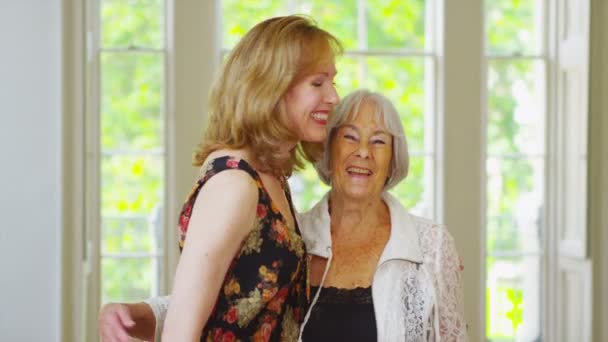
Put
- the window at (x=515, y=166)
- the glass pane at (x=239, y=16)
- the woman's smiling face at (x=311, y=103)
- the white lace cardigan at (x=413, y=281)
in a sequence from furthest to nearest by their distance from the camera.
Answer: the window at (x=515, y=166)
the glass pane at (x=239, y=16)
the white lace cardigan at (x=413, y=281)
the woman's smiling face at (x=311, y=103)

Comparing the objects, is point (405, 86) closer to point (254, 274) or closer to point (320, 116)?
point (320, 116)

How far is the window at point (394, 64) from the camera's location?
5.04 m

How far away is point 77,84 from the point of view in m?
4.02

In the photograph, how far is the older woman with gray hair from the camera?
2.44 meters

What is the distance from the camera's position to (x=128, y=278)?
4.83m

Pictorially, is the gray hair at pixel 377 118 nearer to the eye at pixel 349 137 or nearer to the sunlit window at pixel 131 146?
the eye at pixel 349 137

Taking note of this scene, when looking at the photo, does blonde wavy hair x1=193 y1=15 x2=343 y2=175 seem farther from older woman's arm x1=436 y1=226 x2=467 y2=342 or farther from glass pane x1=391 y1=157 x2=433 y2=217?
glass pane x1=391 y1=157 x2=433 y2=217

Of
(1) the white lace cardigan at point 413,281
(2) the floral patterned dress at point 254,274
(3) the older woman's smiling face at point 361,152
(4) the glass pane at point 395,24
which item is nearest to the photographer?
(2) the floral patterned dress at point 254,274

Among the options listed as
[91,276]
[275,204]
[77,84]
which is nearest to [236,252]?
[275,204]

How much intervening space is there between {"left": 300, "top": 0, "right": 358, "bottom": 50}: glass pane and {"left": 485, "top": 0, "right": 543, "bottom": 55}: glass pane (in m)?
0.81

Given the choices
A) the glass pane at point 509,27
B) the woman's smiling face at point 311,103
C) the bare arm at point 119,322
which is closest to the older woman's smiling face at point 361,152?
the woman's smiling face at point 311,103

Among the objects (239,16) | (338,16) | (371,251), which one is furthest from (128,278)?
(371,251)

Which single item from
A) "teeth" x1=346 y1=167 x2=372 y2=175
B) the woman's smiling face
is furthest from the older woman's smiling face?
the woman's smiling face
